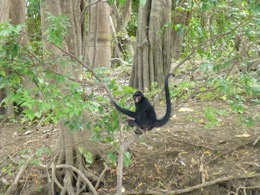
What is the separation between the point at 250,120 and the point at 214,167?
1.40m

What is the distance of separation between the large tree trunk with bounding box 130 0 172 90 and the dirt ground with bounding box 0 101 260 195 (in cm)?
154

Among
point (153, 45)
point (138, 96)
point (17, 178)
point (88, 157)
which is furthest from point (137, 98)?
point (153, 45)

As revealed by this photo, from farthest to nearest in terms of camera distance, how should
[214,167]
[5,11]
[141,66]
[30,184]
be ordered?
[141,66] → [5,11] → [30,184] → [214,167]

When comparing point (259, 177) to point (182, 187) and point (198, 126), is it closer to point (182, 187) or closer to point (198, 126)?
point (182, 187)

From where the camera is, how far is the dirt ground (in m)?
5.73

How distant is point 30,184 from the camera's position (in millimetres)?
6613

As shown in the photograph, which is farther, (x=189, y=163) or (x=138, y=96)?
(x=189, y=163)

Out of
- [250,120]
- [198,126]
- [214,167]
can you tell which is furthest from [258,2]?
[198,126]

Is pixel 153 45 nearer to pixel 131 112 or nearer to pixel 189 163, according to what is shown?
pixel 189 163

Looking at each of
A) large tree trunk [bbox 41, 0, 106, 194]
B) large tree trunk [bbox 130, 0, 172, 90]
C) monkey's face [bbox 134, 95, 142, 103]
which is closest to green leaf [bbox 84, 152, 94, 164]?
large tree trunk [bbox 41, 0, 106, 194]

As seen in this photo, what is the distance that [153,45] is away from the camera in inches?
336

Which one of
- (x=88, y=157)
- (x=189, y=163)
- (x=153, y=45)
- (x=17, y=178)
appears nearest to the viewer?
(x=88, y=157)

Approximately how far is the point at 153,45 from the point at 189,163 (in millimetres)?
3309

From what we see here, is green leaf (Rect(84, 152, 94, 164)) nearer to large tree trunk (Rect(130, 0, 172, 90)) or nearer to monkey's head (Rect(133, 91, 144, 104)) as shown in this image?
monkey's head (Rect(133, 91, 144, 104))
